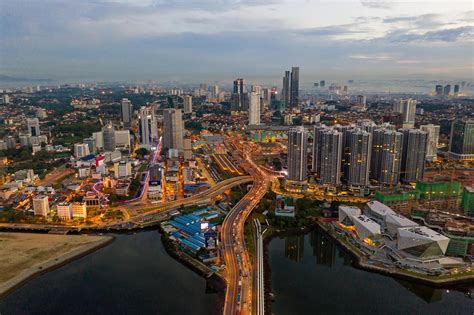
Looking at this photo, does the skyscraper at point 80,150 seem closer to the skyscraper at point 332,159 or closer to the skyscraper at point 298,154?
the skyscraper at point 298,154

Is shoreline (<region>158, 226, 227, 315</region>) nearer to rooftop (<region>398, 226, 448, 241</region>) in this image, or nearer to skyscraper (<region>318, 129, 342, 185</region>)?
rooftop (<region>398, 226, 448, 241</region>)

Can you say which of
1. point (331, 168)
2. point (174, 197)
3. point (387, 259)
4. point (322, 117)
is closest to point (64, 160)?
point (174, 197)

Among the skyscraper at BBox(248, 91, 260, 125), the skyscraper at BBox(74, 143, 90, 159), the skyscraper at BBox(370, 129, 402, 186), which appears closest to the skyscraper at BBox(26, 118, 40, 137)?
the skyscraper at BBox(74, 143, 90, 159)

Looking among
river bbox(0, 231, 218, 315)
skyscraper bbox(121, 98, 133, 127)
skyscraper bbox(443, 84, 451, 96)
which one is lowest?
river bbox(0, 231, 218, 315)

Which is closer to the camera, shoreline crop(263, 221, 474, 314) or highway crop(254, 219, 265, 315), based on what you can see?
highway crop(254, 219, 265, 315)

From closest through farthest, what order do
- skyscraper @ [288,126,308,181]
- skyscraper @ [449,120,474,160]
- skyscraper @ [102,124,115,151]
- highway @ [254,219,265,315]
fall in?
highway @ [254,219,265,315]
skyscraper @ [288,126,308,181]
skyscraper @ [449,120,474,160]
skyscraper @ [102,124,115,151]

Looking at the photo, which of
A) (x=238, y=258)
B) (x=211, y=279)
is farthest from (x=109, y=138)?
(x=211, y=279)
